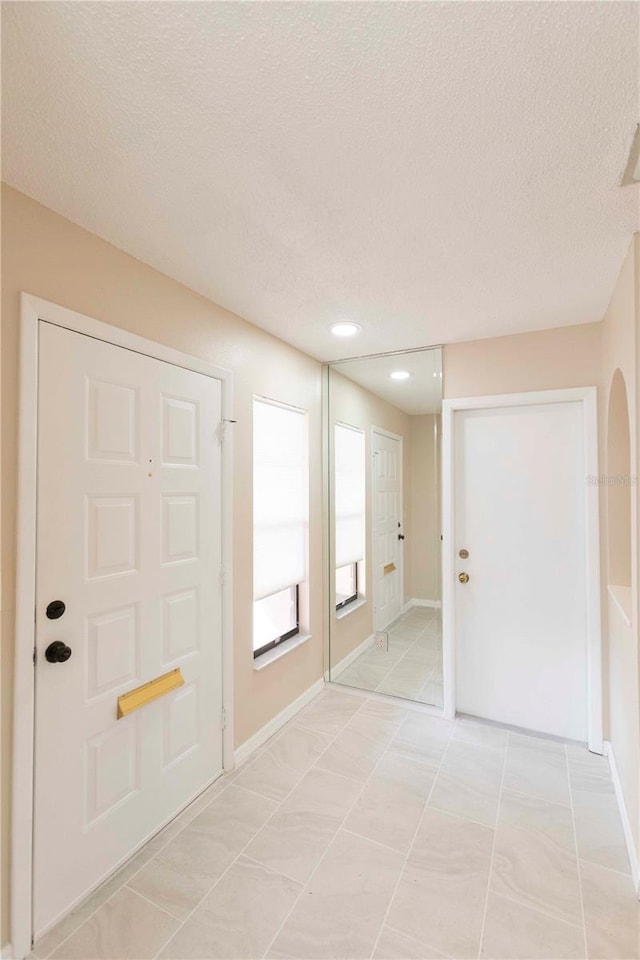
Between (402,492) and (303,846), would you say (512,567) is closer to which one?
(402,492)

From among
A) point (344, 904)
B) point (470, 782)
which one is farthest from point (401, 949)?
point (470, 782)

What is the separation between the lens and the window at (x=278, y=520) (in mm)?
2545

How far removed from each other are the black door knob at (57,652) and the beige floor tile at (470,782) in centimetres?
177

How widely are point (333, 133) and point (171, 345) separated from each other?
3.69 ft

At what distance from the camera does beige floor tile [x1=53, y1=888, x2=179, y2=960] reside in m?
1.35

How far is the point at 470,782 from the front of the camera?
7.07 feet

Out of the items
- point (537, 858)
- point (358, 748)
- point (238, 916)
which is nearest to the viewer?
point (238, 916)

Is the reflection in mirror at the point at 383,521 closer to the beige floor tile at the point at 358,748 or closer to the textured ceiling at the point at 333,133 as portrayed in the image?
the beige floor tile at the point at 358,748

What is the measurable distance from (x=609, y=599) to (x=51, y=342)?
2.90 metres

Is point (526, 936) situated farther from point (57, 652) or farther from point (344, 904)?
point (57, 652)

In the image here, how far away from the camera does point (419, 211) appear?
1.47m

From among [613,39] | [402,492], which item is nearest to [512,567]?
[402,492]

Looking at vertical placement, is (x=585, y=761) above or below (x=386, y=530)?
below

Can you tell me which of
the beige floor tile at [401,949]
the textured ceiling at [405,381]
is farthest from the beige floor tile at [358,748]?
the textured ceiling at [405,381]
